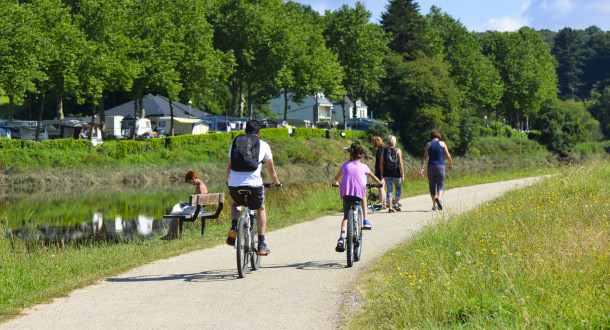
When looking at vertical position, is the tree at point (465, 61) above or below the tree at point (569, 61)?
below

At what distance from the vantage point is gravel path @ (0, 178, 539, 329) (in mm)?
6090

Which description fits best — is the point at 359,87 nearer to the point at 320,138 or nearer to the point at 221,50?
the point at 320,138

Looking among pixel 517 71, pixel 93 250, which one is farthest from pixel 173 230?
pixel 517 71

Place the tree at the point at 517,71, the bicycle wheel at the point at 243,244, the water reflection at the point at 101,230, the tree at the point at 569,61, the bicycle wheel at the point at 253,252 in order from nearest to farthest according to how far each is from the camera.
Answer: the bicycle wheel at the point at 243,244
the bicycle wheel at the point at 253,252
the water reflection at the point at 101,230
the tree at the point at 517,71
the tree at the point at 569,61

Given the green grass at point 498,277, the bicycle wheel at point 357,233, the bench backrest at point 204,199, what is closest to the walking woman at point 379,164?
the bench backrest at point 204,199

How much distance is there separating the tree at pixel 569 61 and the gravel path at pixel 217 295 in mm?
146162

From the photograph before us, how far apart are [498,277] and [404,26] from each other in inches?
2956

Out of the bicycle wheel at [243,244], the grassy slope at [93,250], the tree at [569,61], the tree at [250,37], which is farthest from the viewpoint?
the tree at [569,61]

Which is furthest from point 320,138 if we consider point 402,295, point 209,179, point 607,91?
point 607,91

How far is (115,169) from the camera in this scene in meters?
37.7

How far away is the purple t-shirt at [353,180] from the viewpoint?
888 centimetres

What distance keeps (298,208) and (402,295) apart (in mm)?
10322

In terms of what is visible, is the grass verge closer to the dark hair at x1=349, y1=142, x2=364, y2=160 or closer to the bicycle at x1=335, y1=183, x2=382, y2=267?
the bicycle at x1=335, y1=183, x2=382, y2=267

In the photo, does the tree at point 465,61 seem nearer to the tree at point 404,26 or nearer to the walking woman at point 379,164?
the tree at point 404,26
